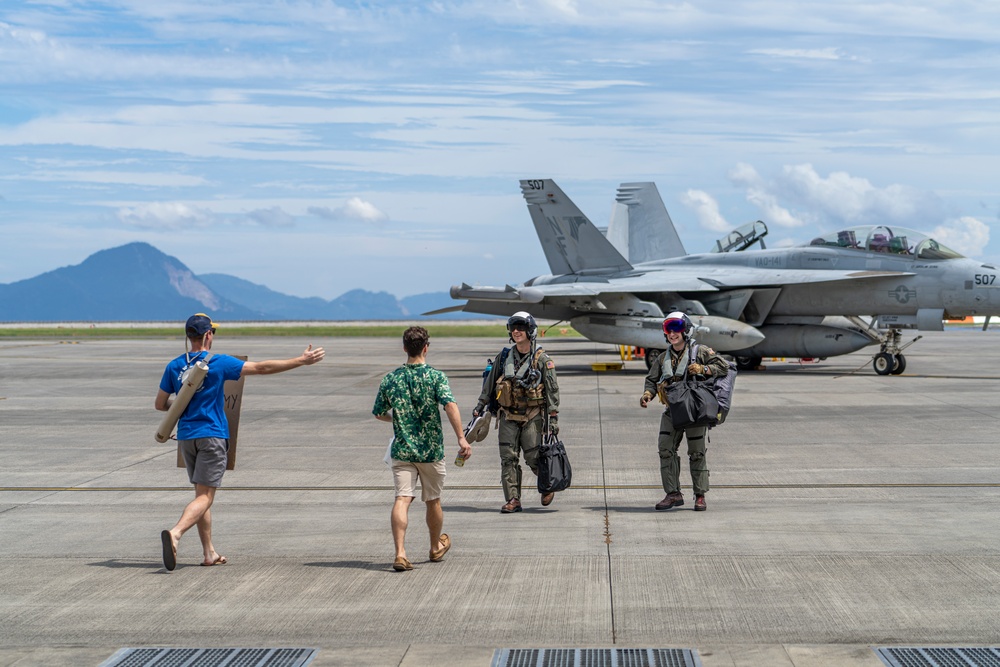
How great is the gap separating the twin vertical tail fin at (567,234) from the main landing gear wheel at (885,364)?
7590mm

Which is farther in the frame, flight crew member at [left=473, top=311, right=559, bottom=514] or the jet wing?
the jet wing

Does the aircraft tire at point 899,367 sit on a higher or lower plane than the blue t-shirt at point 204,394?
lower

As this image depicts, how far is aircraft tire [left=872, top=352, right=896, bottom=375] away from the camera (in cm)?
2506

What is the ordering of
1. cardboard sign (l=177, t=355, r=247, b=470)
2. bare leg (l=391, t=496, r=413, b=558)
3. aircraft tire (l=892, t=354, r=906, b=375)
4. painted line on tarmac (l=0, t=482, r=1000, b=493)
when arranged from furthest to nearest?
1. aircraft tire (l=892, t=354, r=906, b=375)
2. painted line on tarmac (l=0, t=482, r=1000, b=493)
3. cardboard sign (l=177, t=355, r=247, b=470)
4. bare leg (l=391, t=496, r=413, b=558)

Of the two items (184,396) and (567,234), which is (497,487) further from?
(567,234)

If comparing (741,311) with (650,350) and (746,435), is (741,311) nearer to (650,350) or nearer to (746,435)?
(650,350)

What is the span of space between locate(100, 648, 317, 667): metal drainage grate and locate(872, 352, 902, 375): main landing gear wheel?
21.4 m

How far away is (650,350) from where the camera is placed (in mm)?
29266

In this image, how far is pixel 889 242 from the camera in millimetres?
25234

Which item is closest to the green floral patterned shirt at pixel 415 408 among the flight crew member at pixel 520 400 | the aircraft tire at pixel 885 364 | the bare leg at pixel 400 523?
the bare leg at pixel 400 523

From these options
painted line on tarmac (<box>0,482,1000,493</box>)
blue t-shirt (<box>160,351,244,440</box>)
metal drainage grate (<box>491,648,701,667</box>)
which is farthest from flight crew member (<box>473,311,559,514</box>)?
metal drainage grate (<box>491,648,701,667</box>)

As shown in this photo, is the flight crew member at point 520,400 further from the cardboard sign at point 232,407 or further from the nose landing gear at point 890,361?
the nose landing gear at point 890,361

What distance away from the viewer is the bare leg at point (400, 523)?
25.2 feet

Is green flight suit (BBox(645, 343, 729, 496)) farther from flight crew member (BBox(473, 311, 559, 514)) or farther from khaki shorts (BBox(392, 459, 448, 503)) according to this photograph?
khaki shorts (BBox(392, 459, 448, 503))
